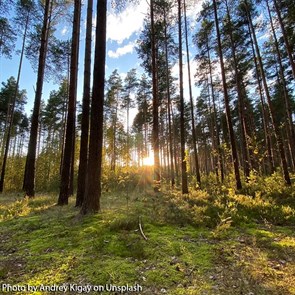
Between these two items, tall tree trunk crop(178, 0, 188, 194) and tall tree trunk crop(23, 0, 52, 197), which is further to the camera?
tall tree trunk crop(178, 0, 188, 194)

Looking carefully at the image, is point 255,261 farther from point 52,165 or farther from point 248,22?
point 52,165

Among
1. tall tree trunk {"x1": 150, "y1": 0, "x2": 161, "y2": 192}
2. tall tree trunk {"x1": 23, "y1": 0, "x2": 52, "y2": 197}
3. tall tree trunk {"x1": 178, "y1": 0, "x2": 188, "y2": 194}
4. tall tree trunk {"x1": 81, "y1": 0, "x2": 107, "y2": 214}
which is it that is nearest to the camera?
tall tree trunk {"x1": 81, "y1": 0, "x2": 107, "y2": 214}

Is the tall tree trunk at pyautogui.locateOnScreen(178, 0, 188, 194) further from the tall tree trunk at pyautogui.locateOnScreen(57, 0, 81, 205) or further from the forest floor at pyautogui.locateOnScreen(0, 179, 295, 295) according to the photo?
the tall tree trunk at pyautogui.locateOnScreen(57, 0, 81, 205)

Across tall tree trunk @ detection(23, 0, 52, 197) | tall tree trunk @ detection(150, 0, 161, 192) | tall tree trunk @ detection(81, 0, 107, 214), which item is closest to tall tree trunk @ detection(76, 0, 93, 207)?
tall tree trunk @ detection(81, 0, 107, 214)

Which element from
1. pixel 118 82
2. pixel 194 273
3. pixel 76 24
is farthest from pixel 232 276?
pixel 118 82

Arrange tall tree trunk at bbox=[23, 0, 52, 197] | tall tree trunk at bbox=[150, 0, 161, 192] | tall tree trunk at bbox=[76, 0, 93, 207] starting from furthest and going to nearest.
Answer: tall tree trunk at bbox=[150, 0, 161, 192] < tall tree trunk at bbox=[23, 0, 52, 197] < tall tree trunk at bbox=[76, 0, 93, 207]

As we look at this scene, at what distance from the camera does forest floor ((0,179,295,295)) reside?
3.19 meters

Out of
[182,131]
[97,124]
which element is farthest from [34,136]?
[182,131]

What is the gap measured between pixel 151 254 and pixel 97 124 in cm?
410

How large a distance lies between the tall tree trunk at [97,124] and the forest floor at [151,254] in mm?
572

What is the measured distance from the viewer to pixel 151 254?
417 cm

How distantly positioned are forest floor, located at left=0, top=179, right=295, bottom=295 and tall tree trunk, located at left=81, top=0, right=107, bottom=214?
57cm

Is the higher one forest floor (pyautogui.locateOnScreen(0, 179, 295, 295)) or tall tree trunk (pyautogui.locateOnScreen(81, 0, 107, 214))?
tall tree trunk (pyautogui.locateOnScreen(81, 0, 107, 214))

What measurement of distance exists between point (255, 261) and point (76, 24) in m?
10.6
